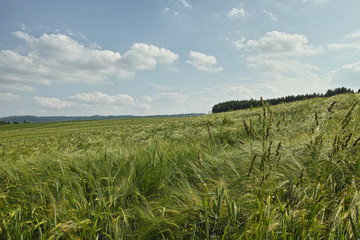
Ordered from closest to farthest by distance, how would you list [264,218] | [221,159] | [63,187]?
[264,218] < [63,187] < [221,159]

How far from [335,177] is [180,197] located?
1743 mm

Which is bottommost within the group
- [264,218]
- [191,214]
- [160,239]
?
[160,239]

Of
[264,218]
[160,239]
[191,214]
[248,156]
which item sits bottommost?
[160,239]

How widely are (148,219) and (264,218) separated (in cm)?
106

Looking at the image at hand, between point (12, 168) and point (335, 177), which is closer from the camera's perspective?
point (335, 177)

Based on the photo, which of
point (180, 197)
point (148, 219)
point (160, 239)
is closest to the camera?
point (160, 239)

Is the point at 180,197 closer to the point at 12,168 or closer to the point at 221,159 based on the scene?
the point at 221,159

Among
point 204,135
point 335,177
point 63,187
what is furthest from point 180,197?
point 204,135

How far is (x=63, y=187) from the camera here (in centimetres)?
238

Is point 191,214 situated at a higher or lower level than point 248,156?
lower

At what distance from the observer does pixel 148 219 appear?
6.36 ft

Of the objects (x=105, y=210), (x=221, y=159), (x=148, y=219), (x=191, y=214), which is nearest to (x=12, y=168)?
(x=105, y=210)

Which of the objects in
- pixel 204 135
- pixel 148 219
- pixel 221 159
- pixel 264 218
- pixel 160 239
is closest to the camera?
pixel 264 218

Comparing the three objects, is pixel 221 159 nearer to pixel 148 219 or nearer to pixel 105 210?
pixel 148 219
